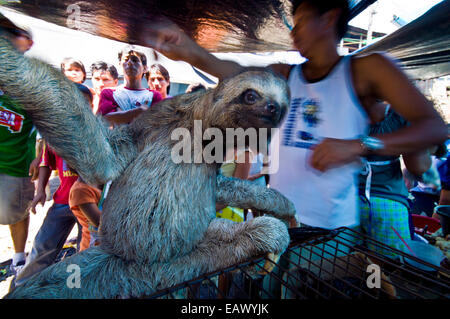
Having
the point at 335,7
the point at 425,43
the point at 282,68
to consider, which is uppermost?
the point at 425,43

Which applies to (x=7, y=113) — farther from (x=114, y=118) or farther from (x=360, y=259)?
(x=360, y=259)

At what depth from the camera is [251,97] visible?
3.13 ft

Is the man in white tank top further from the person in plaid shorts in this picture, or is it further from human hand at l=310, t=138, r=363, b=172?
the person in plaid shorts

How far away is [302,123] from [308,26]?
49 cm

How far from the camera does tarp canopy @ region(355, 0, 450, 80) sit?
2342 millimetres

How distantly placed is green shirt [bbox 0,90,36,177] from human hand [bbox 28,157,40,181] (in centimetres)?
15

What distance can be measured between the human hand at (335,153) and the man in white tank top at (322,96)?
105 millimetres

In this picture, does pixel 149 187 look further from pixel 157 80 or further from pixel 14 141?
pixel 14 141

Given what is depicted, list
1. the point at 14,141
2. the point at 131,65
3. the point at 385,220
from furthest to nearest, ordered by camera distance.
Answer: the point at 14,141 → the point at 131,65 → the point at 385,220

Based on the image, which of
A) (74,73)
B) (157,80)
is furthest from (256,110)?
(74,73)

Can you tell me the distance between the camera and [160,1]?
36.9 inches

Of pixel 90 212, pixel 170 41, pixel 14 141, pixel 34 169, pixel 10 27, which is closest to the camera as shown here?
pixel 10 27

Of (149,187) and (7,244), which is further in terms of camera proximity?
(7,244)

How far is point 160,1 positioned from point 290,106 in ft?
2.59
